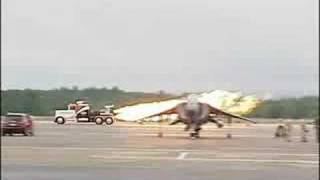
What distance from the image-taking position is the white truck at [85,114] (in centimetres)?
965

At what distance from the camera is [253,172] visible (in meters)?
15.9

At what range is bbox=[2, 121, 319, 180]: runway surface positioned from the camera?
14.4 metres

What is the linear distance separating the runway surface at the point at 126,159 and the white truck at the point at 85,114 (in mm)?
319

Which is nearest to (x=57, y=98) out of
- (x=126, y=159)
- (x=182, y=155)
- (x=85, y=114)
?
(x=85, y=114)

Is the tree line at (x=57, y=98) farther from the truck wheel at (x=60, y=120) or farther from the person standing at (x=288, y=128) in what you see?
the person standing at (x=288, y=128)

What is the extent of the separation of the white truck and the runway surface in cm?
32

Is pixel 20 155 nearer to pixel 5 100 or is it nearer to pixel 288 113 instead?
pixel 288 113

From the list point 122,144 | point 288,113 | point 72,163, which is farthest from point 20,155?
point 288,113

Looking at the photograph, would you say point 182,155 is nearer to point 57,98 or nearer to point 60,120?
point 60,120

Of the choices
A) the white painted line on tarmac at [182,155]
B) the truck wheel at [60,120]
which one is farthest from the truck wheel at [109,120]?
the white painted line on tarmac at [182,155]

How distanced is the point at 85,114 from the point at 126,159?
9.17 meters

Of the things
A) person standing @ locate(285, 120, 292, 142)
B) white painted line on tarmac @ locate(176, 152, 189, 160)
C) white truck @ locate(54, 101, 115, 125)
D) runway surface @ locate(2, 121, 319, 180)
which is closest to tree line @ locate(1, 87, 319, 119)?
white truck @ locate(54, 101, 115, 125)

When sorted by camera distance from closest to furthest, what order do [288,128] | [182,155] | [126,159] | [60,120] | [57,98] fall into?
[57,98], [60,120], [126,159], [182,155], [288,128]

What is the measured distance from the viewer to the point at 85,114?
9.77 meters
